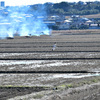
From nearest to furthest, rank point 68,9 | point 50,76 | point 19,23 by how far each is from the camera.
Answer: point 50,76 → point 19,23 → point 68,9

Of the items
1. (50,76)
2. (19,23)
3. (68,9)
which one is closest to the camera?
(50,76)

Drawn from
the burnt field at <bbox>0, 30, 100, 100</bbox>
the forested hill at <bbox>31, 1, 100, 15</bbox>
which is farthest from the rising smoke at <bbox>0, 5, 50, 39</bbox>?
the forested hill at <bbox>31, 1, 100, 15</bbox>

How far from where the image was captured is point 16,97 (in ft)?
57.7

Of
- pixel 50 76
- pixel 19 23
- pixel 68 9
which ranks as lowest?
pixel 68 9

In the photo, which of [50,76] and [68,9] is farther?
[68,9]

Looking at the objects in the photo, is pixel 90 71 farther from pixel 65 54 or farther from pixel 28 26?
pixel 28 26

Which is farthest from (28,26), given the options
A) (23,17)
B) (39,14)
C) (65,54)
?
(65,54)

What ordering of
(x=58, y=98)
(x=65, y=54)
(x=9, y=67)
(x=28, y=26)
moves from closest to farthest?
1. (x=58, y=98)
2. (x=9, y=67)
3. (x=65, y=54)
4. (x=28, y=26)

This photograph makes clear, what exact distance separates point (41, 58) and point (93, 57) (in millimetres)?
4549

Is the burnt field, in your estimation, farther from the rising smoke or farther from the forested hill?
the forested hill

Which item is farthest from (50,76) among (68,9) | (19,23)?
(68,9)

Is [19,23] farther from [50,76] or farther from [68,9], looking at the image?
[68,9]

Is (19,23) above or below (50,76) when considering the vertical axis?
below

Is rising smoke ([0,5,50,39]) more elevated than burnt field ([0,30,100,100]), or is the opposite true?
burnt field ([0,30,100,100])
